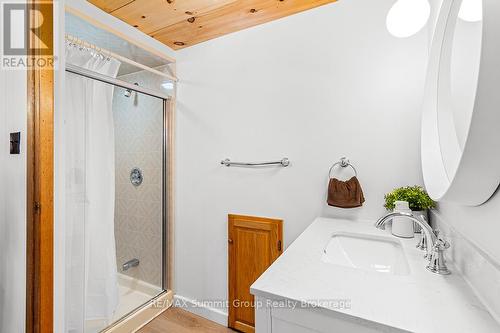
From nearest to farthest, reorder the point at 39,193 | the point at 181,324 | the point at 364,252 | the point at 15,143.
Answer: the point at 39,193 → the point at 15,143 → the point at 364,252 → the point at 181,324

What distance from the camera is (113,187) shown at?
1662 millimetres

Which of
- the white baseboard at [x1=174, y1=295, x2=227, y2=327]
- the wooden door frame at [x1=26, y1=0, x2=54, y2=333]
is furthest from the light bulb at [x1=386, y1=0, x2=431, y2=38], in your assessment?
the white baseboard at [x1=174, y1=295, x2=227, y2=327]

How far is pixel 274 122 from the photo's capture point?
5.29 ft

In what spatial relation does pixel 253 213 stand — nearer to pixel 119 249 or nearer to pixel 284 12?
pixel 119 249

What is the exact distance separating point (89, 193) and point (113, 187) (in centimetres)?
18

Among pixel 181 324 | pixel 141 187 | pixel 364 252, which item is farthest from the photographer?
pixel 141 187

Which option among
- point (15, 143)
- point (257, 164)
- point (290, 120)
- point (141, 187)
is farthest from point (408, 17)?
point (141, 187)

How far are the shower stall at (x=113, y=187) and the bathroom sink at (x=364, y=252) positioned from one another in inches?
48.3

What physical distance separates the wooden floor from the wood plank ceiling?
2.13 m

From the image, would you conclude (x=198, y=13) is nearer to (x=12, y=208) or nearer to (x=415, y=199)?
(x=12, y=208)

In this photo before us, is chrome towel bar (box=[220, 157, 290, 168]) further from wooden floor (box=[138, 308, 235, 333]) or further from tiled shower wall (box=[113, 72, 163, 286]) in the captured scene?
wooden floor (box=[138, 308, 235, 333])

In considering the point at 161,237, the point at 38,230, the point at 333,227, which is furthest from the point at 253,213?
the point at 38,230

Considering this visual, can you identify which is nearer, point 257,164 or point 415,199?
point 415,199

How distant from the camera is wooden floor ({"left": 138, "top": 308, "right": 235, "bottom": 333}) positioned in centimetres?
168
